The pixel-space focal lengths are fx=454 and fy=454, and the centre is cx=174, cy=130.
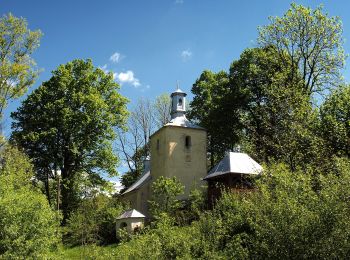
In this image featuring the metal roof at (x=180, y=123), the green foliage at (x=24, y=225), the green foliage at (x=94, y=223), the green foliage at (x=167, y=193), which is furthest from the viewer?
the metal roof at (x=180, y=123)

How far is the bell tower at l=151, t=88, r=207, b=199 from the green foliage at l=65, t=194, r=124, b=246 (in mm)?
5033

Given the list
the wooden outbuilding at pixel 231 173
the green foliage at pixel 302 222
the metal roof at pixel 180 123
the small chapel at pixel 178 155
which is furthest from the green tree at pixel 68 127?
the green foliage at pixel 302 222

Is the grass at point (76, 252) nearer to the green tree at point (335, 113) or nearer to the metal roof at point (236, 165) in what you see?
the metal roof at point (236, 165)

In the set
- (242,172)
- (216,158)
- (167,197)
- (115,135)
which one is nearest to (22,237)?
(167,197)

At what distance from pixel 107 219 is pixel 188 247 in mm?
17290

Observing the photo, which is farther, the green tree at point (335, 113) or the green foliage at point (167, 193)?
the green foliage at point (167, 193)

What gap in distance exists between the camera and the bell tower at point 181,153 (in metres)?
34.9

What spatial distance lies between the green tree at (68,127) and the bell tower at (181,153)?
3.87 meters

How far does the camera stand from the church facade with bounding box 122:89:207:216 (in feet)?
115

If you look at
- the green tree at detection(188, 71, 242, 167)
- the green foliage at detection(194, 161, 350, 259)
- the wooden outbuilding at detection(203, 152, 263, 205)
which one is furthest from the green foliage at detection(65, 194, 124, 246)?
the green foliage at detection(194, 161, 350, 259)

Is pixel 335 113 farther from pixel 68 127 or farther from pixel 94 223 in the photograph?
pixel 68 127

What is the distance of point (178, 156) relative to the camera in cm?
3538

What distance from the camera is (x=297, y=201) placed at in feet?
40.5

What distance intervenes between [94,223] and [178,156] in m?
9.10
